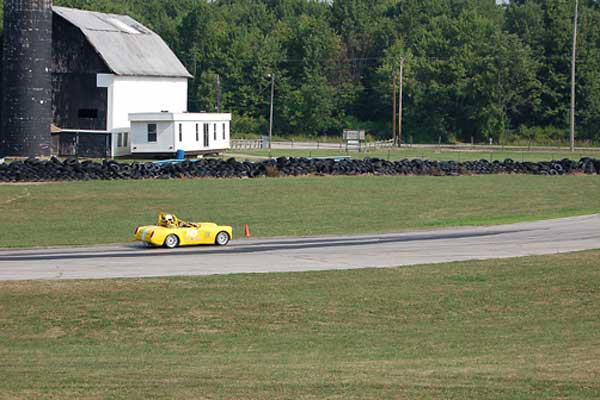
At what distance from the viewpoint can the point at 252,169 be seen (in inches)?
2516

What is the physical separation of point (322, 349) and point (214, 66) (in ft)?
426

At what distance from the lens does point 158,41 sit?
9550cm

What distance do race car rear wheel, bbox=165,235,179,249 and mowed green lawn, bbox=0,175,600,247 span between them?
401 cm

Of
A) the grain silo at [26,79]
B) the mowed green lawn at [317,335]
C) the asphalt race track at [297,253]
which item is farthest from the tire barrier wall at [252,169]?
the mowed green lawn at [317,335]

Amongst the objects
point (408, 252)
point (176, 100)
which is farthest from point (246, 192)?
point (176, 100)

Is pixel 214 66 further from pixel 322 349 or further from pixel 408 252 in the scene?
pixel 322 349

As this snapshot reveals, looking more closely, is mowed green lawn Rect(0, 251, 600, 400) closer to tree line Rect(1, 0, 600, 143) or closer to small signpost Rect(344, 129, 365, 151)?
small signpost Rect(344, 129, 365, 151)

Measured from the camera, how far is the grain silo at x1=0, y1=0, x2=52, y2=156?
75.6 metres

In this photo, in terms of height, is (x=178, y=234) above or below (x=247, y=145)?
below

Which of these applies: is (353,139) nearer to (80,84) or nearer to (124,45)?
(124,45)

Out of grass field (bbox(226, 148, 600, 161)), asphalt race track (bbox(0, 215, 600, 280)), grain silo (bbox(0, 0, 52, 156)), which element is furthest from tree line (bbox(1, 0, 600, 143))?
asphalt race track (bbox(0, 215, 600, 280))

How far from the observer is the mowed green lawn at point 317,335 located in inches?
628

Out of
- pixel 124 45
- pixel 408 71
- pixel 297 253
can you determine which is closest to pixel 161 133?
pixel 124 45

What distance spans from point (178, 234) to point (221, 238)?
66.9 inches
